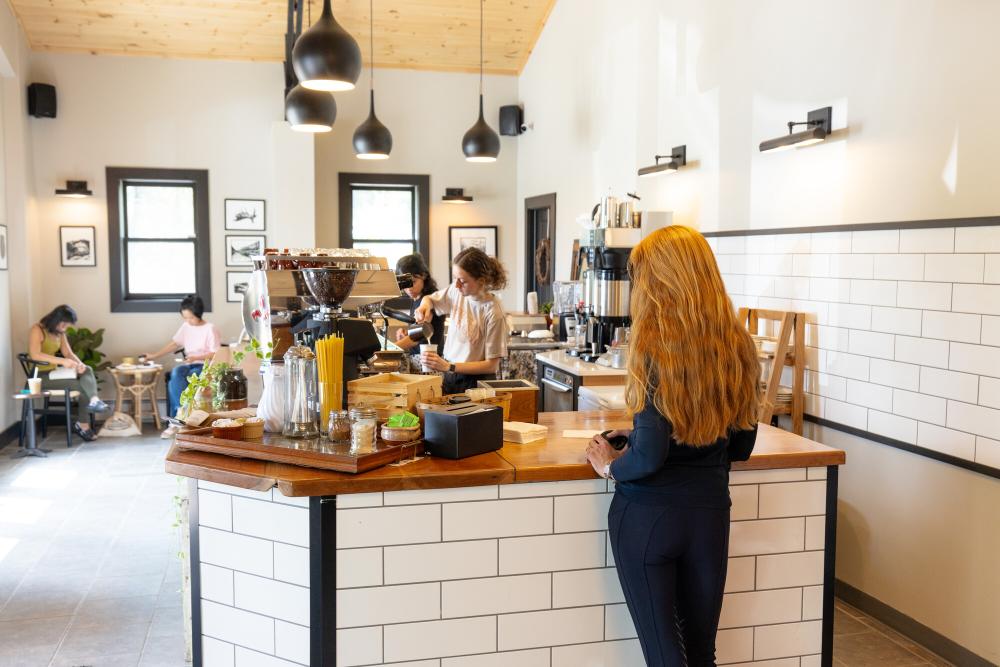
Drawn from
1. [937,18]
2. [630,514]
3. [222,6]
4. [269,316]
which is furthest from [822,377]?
[222,6]

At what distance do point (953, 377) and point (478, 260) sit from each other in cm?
217

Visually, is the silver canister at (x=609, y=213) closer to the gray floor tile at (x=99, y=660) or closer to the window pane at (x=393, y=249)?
the gray floor tile at (x=99, y=660)

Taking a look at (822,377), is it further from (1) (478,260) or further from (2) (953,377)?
(1) (478,260)

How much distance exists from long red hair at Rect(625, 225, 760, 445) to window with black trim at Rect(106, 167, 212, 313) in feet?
24.8

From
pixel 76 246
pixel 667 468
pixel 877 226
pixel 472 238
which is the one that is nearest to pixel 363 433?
pixel 667 468

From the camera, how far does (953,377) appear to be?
3381mm

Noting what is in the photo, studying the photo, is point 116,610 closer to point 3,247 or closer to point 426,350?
point 426,350

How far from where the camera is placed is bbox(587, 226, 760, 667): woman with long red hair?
208 cm

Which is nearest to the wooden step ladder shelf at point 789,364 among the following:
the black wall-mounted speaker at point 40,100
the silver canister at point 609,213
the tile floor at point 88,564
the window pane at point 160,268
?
the silver canister at point 609,213

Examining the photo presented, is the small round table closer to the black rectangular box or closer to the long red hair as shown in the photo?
the black rectangular box

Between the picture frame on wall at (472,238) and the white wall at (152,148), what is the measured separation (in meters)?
1.54

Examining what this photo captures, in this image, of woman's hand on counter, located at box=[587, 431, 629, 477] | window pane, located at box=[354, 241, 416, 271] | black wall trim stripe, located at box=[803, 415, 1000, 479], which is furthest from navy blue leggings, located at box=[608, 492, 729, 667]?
window pane, located at box=[354, 241, 416, 271]

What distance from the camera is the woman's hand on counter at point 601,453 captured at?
7.69 ft

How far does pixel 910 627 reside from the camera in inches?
145
